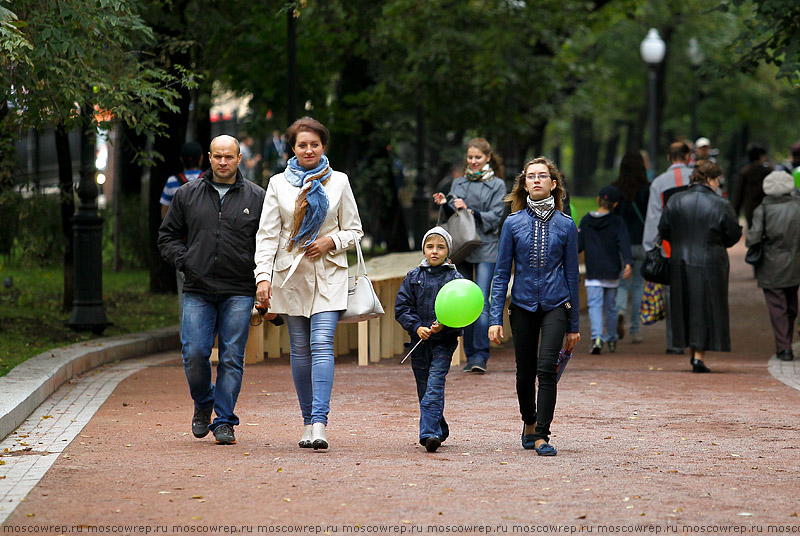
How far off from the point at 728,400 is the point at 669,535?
186 inches

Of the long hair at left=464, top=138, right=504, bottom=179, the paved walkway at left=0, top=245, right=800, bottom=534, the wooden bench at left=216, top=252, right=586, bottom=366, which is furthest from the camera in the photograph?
the wooden bench at left=216, top=252, right=586, bottom=366

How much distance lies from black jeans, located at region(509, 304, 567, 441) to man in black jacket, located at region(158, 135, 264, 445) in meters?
1.62

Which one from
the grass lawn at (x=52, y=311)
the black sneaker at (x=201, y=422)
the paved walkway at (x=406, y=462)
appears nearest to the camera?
the paved walkway at (x=406, y=462)

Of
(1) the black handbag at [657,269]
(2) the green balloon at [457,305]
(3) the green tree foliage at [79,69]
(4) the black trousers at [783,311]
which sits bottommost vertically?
(4) the black trousers at [783,311]

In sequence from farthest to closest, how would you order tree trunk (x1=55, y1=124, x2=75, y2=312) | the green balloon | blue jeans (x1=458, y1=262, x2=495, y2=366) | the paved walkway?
1. tree trunk (x1=55, y1=124, x2=75, y2=312)
2. blue jeans (x1=458, y1=262, x2=495, y2=366)
3. the green balloon
4. the paved walkway

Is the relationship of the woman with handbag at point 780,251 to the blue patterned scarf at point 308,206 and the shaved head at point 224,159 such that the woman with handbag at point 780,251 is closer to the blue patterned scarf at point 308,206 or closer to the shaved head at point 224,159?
the blue patterned scarf at point 308,206

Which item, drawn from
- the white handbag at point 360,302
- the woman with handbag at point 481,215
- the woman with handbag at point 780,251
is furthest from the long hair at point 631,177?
the white handbag at point 360,302

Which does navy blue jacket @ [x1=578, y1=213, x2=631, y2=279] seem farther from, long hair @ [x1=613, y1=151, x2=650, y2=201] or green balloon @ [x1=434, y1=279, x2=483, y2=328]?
green balloon @ [x1=434, y1=279, x2=483, y2=328]

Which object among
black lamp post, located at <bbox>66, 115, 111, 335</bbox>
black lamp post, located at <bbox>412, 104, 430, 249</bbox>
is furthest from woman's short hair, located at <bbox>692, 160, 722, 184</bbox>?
black lamp post, located at <bbox>412, 104, 430, 249</bbox>

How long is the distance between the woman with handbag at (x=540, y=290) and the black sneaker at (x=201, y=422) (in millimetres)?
1843

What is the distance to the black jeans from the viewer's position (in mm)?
7605

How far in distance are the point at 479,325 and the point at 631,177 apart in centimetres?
342

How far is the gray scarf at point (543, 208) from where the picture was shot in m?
7.71

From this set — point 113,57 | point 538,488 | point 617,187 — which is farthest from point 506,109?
point 538,488
